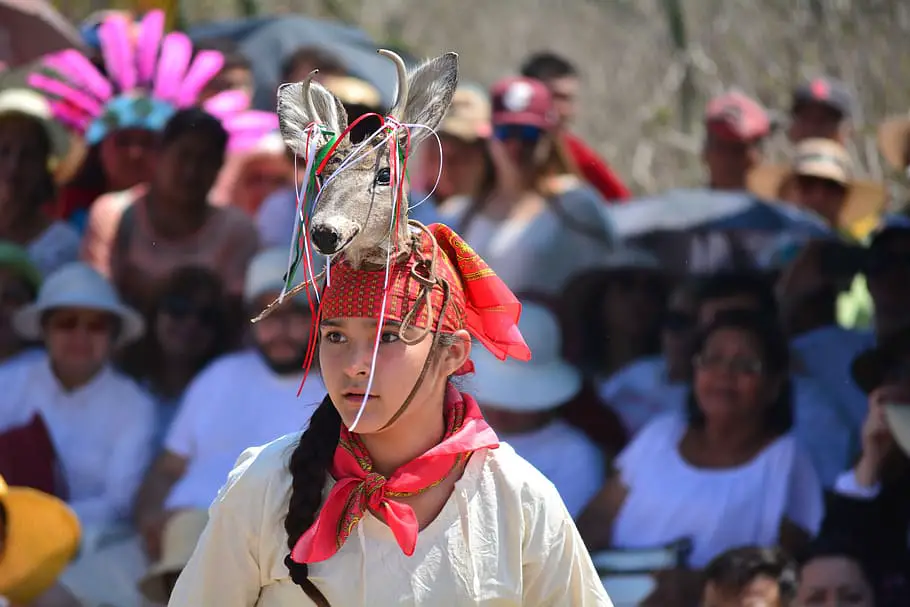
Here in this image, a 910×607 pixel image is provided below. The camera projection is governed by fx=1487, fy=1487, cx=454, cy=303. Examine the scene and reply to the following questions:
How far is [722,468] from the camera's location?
16.6 feet

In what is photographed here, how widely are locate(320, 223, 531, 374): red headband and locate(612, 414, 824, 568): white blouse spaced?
2209 millimetres

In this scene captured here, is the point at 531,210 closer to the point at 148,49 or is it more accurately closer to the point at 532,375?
the point at 532,375

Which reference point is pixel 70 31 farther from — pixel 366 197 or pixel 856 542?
pixel 366 197

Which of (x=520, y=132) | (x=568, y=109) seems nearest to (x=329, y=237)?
(x=520, y=132)

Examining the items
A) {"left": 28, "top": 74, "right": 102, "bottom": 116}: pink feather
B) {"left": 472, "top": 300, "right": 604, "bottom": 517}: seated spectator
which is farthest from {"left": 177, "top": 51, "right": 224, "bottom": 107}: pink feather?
{"left": 472, "top": 300, "right": 604, "bottom": 517}: seated spectator

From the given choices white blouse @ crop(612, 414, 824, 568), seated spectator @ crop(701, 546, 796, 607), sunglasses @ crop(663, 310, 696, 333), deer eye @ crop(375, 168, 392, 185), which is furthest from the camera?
sunglasses @ crop(663, 310, 696, 333)

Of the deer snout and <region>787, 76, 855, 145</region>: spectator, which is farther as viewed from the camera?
<region>787, 76, 855, 145</region>: spectator

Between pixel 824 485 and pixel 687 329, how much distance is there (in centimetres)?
76

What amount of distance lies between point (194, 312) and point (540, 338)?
1.37m

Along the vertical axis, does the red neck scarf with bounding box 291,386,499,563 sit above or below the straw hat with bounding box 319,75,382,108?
below

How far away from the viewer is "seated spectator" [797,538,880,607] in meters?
4.84

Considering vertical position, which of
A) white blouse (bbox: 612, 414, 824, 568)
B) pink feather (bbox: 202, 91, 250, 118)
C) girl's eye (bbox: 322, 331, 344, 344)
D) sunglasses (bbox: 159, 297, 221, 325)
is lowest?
white blouse (bbox: 612, 414, 824, 568)

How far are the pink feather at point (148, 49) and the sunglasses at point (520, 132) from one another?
1724 mm

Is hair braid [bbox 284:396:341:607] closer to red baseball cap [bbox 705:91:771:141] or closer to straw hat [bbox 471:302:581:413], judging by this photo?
straw hat [bbox 471:302:581:413]
